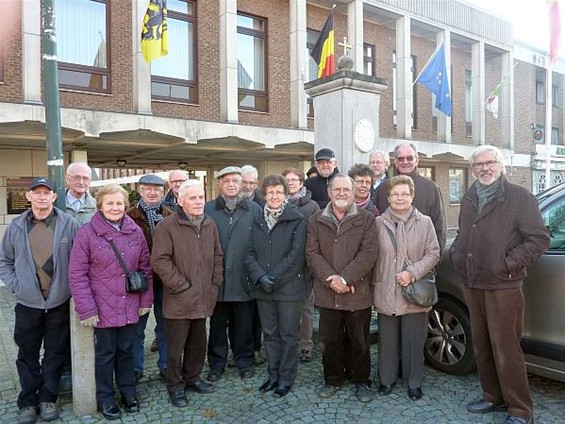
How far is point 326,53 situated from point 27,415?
26.8 feet

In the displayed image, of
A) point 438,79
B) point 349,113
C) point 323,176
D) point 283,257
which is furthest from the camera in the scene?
point 438,79

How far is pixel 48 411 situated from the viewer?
3.70 meters

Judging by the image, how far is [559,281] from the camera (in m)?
3.56

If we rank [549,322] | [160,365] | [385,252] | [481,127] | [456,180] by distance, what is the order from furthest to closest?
[456,180], [481,127], [160,365], [385,252], [549,322]

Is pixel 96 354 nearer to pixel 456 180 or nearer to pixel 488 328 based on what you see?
pixel 488 328

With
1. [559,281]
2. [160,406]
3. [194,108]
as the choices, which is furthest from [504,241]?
[194,108]

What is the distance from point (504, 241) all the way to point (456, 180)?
21.2 meters

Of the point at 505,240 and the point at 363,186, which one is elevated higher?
the point at 363,186

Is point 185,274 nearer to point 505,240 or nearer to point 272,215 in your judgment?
point 272,215

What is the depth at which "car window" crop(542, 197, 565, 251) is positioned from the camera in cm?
381

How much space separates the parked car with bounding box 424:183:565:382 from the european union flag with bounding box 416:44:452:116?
956 centimetres

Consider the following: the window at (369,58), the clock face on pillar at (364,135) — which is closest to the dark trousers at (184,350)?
the clock face on pillar at (364,135)

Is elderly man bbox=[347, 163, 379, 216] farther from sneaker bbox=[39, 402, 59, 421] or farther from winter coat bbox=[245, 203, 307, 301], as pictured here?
sneaker bbox=[39, 402, 59, 421]

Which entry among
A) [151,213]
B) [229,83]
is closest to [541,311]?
[151,213]
